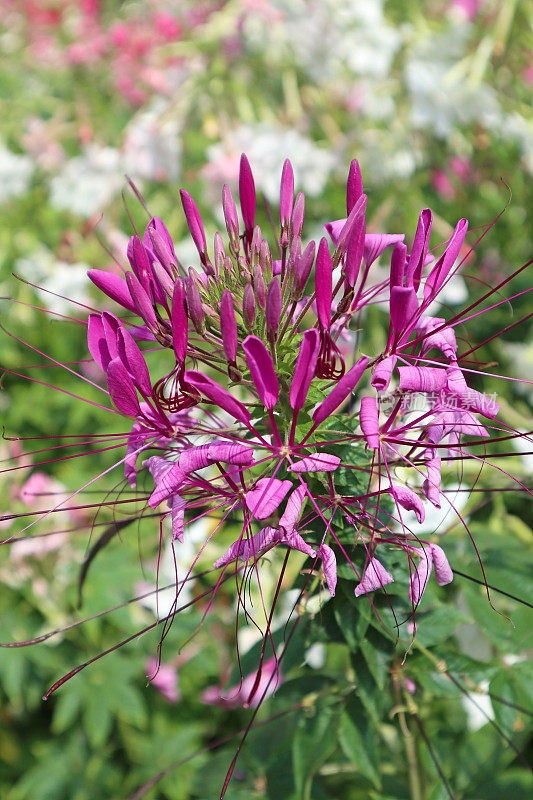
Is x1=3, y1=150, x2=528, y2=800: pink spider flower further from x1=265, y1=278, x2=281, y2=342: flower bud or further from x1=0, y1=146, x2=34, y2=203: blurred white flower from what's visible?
x1=0, y1=146, x2=34, y2=203: blurred white flower

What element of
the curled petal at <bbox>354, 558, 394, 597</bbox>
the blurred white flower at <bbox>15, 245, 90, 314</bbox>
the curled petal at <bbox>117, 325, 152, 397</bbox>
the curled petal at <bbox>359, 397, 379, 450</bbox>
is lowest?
the blurred white flower at <bbox>15, 245, 90, 314</bbox>

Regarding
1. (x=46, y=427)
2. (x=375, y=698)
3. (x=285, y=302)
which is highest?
(x=285, y=302)

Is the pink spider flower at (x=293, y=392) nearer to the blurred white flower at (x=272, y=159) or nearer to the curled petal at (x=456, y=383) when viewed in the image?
the curled petal at (x=456, y=383)

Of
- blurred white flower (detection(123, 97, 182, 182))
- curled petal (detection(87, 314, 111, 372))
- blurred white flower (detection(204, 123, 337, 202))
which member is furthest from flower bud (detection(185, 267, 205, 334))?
blurred white flower (detection(123, 97, 182, 182))

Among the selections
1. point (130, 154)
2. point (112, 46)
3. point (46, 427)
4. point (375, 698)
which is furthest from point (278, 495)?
point (112, 46)

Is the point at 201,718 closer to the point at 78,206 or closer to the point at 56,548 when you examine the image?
the point at 56,548

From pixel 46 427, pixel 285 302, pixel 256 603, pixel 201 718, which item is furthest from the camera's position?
pixel 46 427
